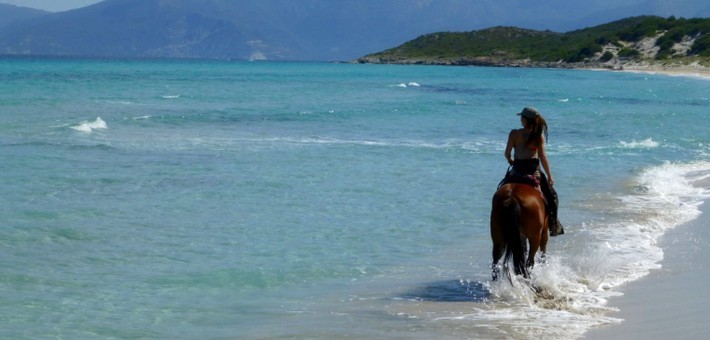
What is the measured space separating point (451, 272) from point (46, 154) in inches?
495

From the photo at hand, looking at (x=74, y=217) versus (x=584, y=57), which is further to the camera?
(x=584, y=57)

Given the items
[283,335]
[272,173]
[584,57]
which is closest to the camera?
[283,335]

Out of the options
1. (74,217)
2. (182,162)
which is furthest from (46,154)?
(74,217)

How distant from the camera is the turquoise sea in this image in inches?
359

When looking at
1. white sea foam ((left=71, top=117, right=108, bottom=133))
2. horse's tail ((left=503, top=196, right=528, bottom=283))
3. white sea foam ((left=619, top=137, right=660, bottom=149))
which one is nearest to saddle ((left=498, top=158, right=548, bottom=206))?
horse's tail ((left=503, top=196, right=528, bottom=283))

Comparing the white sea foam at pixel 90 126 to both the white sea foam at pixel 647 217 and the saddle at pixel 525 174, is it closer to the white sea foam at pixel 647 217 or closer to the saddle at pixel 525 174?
the white sea foam at pixel 647 217

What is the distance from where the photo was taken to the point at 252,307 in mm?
9500

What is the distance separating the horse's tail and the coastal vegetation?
94.4m

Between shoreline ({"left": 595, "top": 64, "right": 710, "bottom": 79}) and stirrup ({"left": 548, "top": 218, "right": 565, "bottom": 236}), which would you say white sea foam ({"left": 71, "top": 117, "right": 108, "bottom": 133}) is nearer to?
stirrup ({"left": 548, "top": 218, "right": 565, "bottom": 236})

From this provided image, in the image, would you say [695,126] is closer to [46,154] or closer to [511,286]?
[46,154]

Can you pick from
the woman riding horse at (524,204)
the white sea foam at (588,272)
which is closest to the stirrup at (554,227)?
the woman riding horse at (524,204)

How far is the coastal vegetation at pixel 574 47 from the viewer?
11606cm

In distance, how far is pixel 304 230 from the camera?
13.3 metres

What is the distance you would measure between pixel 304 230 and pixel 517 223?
4300 mm
